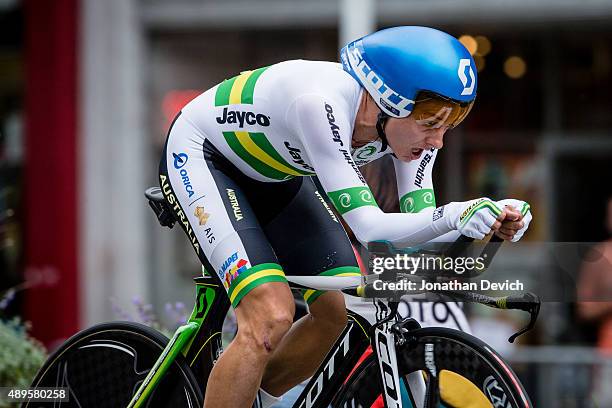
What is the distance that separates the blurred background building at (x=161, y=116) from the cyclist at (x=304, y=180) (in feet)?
20.6

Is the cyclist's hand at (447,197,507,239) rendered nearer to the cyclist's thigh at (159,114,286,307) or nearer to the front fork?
the front fork

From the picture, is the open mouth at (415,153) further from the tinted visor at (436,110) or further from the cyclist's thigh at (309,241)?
the cyclist's thigh at (309,241)

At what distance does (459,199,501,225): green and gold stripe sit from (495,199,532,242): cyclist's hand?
0.12ft

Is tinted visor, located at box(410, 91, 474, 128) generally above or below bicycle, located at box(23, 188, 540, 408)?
above

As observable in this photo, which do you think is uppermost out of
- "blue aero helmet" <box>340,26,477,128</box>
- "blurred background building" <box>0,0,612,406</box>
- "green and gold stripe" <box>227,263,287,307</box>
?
"blurred background building" <box>0,0,612,406</box>

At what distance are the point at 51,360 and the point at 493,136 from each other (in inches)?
275

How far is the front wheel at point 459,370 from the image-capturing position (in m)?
3.31

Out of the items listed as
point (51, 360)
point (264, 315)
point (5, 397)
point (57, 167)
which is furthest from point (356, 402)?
point (57, 167)

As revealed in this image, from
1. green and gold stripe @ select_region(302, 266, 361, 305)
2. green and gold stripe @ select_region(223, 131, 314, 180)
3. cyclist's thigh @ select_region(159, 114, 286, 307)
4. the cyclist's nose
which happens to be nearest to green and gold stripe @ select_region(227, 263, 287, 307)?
cyclist's thigh @ select_region(159, 114, 286, 307)

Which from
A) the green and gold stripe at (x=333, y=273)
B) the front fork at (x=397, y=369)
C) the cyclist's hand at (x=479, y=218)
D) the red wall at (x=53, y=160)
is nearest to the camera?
the cyclist's hand at (x=479, y=218)

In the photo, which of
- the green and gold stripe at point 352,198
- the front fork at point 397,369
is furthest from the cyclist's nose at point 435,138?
the front fork at point 397,369

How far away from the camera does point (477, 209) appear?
307cm

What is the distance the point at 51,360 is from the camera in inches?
162

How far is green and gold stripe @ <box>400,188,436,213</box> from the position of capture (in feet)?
12.3
